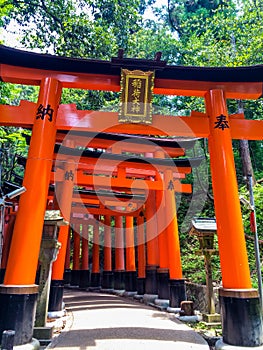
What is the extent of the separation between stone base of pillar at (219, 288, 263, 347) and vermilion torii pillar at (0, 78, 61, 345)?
3.55m

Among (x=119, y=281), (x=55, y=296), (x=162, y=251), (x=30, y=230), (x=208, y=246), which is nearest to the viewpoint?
(x=30, y=230)

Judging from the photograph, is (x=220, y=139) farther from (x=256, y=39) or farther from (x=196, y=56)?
(x=196, y=56)

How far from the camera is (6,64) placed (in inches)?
264

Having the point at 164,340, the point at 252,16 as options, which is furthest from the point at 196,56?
the point at 164,340

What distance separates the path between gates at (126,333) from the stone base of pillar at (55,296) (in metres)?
0.52

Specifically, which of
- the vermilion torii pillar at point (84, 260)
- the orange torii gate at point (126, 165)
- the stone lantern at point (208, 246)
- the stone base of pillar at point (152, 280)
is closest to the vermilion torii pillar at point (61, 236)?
the orange torii gate at point (126, 165)

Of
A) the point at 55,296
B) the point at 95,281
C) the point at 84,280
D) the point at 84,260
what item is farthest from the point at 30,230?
the point at 84,280

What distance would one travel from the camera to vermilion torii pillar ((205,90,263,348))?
209 inches

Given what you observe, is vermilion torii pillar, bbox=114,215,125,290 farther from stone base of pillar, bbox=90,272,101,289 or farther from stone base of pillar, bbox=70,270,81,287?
stone base of pillar, bbox=70,270,81,287

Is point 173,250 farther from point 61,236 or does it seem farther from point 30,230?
A: point 30,230

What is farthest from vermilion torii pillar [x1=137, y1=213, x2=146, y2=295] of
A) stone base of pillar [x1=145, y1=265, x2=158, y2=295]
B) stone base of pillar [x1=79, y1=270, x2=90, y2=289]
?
stone base of pillar [x1=79, y1=270, x2=90, y2=289]

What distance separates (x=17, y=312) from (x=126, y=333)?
8.37 feet

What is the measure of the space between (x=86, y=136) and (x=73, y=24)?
31.0 ft

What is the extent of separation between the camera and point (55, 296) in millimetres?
9055
